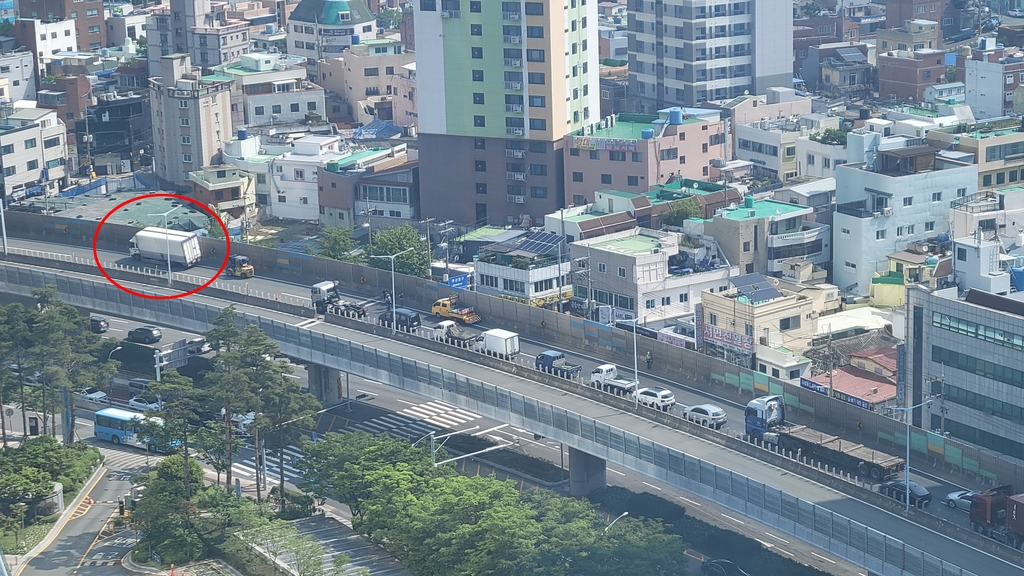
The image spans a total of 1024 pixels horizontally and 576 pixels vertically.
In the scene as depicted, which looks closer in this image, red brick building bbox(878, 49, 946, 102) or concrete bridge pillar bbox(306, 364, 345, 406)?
concrete bridge pillar bbox(306, 364, 345, 406)

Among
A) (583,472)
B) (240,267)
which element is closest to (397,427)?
(583,472)

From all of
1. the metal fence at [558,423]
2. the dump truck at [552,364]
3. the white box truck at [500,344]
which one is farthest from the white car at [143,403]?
the dump truck at [552,364]

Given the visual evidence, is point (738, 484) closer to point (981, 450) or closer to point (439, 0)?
point (981, 450)

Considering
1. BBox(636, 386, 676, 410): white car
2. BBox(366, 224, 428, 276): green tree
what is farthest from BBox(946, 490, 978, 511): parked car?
BBox(366, 224, 428, 276): green tree

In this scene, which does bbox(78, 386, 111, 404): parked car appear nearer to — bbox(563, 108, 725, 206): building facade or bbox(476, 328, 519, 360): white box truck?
bbox(476, 328, 519, 360): white box truck

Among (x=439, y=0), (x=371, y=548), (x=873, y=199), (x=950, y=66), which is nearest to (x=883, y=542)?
(x=371, y=548)

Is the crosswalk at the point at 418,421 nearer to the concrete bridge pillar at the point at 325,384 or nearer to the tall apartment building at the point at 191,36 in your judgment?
the concrete bridge pillar at the point at 325,384

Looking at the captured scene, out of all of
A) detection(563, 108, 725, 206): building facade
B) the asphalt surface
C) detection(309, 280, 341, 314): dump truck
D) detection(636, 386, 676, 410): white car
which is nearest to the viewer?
the asphalt surface
